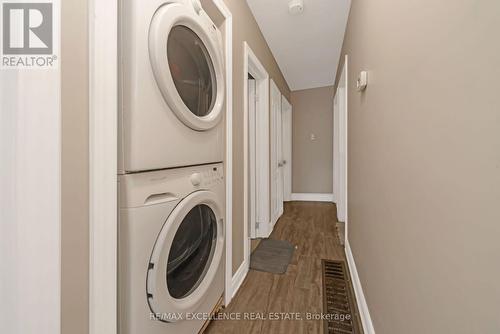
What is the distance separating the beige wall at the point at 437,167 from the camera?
407 millimetres

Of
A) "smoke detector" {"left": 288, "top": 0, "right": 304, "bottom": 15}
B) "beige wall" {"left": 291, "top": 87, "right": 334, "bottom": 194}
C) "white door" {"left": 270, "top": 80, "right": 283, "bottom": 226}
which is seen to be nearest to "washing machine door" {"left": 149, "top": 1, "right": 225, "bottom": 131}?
"smoke detector" {"left": 288, "top": 0, "right": 304, "bottom": 15}

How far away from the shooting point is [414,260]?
2.35ft

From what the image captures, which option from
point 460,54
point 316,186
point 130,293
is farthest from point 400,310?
point 316,186

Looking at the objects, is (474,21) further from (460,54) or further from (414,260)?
(414,260)

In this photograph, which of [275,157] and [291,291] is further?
[275,157]

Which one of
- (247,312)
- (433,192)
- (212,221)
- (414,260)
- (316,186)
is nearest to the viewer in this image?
(433,192)

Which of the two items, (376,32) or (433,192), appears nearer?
(433,192)

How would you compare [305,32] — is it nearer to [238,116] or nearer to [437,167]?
[238,116]

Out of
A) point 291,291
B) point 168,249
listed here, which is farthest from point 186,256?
point 291,291

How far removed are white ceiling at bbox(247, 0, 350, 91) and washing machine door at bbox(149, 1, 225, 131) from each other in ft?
3.76

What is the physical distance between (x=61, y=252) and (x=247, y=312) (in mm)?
1204

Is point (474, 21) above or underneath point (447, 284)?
above

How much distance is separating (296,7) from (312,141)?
10.2 ft

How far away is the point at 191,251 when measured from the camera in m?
1.10
